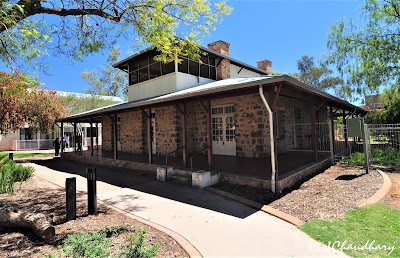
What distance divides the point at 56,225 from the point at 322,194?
5.80 metres

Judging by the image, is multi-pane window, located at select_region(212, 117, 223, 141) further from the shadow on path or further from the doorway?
the shadow on path

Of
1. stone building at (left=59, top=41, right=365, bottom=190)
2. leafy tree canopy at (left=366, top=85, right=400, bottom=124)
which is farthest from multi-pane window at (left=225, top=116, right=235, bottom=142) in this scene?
leafy tree canopy at (left=366, top=85, right=400, bottom=124)

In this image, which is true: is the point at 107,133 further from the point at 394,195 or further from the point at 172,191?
the point at 394,195

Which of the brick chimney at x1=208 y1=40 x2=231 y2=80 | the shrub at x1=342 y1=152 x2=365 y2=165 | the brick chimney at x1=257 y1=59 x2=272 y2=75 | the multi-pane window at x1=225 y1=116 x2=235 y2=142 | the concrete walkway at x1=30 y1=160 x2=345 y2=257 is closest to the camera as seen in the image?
the concrete walkway at x1=30 y1=160 x2=345 y2=257

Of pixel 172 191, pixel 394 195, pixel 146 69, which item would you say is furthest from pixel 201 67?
pixel 394 195

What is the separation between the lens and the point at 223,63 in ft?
45.2

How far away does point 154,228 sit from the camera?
4.14m

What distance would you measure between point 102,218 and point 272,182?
13.1ft

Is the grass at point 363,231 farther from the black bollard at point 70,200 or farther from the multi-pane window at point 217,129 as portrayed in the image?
the multi-pane window at point 217,129

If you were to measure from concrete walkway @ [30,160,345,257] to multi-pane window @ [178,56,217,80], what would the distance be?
→ 6.96 m

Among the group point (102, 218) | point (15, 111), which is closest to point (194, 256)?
point (102, 218)

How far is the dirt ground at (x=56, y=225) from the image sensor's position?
11.3 feet

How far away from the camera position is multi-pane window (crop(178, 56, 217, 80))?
40.1ft

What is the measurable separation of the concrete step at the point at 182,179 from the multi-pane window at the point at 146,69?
6240mm
